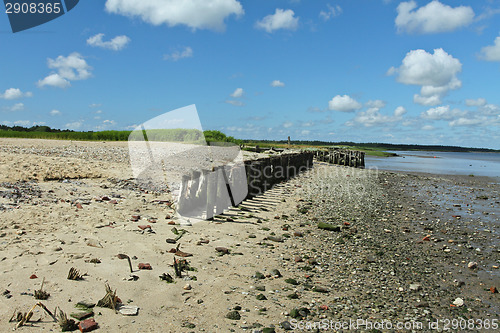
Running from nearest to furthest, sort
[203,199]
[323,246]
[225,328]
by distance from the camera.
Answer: [225,328] < [323,246] < [203,199]

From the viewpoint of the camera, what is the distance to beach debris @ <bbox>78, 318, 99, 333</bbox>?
11.5 feet

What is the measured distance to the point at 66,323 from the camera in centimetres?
349

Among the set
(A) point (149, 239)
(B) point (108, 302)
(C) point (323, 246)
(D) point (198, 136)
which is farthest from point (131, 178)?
(D) point (198, 136)

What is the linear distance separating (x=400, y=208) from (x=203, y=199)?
789cm

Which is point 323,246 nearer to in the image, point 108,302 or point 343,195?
point 108,302

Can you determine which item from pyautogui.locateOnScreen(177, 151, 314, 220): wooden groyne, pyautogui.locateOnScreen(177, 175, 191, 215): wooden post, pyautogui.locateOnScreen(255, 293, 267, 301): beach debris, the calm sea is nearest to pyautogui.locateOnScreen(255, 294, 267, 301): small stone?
pyautogui.locateOnScreen(255, 293, 267, 301): beach debris

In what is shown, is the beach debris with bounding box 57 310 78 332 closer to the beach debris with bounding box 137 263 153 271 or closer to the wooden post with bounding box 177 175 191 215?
the beach debris with bounding box 137 263 153 271

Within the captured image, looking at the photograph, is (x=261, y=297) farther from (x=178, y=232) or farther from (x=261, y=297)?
(x=178, y=232)

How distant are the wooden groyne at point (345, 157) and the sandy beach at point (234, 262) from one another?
25415mm

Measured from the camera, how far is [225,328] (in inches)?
156

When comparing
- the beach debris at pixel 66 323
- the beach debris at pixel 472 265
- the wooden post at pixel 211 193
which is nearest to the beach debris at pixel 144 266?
the beach debris at pixel 66 323

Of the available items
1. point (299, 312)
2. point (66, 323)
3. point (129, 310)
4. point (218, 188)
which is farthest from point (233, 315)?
point (218, 188)

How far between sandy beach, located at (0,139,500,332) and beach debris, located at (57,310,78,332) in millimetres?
133

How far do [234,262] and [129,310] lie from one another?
2.36m
